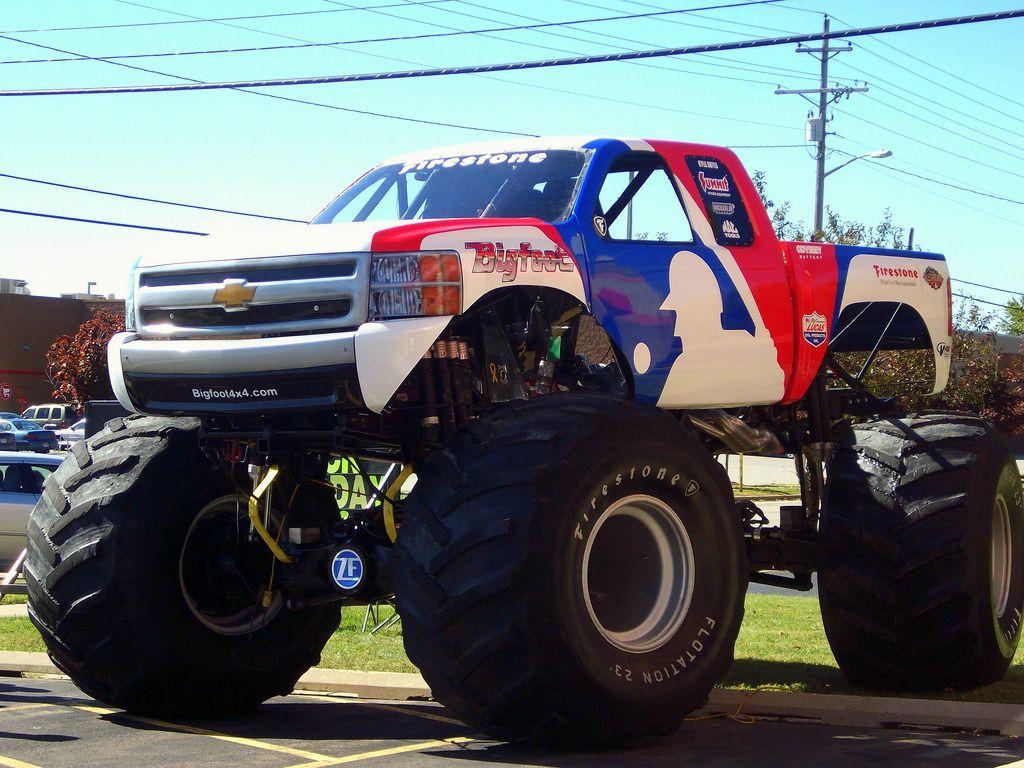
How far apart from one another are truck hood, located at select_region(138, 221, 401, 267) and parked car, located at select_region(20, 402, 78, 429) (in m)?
56.5

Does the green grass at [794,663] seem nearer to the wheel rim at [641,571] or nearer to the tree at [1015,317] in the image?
the wheel rim at [641,571]

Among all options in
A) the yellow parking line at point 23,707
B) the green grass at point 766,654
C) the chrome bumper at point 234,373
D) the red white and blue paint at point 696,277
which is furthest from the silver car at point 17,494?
the red white and blue paint at point 696,277

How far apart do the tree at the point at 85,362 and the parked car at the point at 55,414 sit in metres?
3.88

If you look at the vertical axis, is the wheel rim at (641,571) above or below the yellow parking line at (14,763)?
above

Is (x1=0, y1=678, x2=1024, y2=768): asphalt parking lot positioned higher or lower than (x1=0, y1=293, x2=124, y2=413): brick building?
lower

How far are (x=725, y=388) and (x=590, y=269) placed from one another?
52.0 inches

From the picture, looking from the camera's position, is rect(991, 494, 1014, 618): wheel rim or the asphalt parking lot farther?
rect(991, 494, 1014, 618): wheel rim

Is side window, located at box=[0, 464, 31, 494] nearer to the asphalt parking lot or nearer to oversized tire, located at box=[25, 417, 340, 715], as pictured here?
the asphalt parking lot

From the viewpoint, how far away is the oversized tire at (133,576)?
756cm

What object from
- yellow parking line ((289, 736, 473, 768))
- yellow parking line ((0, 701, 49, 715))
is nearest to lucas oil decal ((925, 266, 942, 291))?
yellow parking line ((289, 736, 473, 768))

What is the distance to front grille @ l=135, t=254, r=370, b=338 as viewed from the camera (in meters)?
6.73

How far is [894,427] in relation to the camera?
8.88 meters

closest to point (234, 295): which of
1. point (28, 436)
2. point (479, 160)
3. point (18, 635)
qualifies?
point (479, 160)

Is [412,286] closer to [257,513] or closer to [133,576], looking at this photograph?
[257,513]
